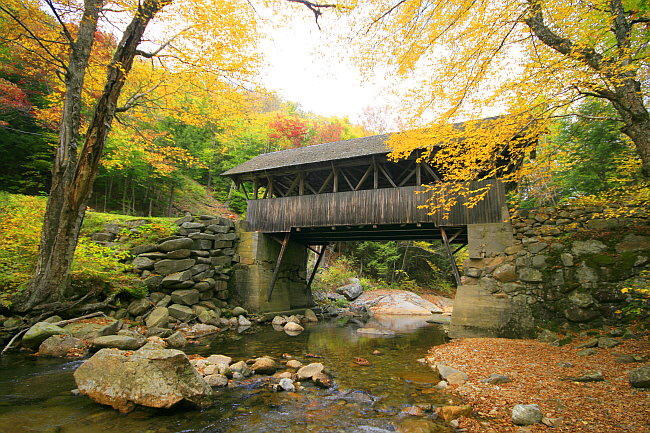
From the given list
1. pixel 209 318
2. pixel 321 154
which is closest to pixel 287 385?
pixel 209 318

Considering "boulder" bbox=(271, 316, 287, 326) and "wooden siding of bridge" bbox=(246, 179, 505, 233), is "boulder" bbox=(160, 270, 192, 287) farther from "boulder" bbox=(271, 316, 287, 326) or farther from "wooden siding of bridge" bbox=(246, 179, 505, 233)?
"wooden siding of bridge" bbox=(246, 179, 505, 233)

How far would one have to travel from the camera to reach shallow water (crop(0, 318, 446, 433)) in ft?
9.23

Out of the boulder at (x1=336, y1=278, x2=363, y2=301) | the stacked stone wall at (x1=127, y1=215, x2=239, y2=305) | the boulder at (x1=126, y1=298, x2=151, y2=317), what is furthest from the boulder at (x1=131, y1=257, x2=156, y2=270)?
the boulder at (x1=336, y1=278, x2=363, y2=301)

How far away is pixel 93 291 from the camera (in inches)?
265

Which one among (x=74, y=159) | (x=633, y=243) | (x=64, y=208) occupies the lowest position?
(x=633, y=243)

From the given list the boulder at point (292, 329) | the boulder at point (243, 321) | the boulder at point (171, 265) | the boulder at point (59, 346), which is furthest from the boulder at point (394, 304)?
the boulder at point (59, 346)

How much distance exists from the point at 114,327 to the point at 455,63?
796cm

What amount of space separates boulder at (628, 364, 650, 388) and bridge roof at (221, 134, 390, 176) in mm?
7577

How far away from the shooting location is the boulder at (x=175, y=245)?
9.45 meters

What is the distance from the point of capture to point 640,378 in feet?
10.1

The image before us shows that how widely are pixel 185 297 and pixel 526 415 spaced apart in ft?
28.6

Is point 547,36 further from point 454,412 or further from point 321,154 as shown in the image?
point 321,154

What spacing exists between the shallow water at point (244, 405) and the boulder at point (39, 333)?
318 millimetres

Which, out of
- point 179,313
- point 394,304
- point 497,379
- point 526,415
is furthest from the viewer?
point 394,304
